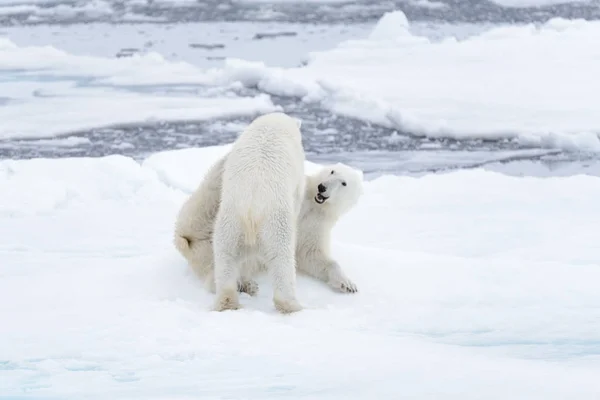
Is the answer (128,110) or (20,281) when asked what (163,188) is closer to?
(20,281)

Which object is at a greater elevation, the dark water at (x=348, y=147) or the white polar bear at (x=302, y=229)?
the white polar bear at (x=302, y=229)

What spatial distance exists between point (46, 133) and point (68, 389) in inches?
251

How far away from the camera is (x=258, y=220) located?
301 centimetres

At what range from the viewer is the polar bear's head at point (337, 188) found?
3428 millimetres

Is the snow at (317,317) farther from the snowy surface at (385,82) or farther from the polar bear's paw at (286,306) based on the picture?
the snowy surface at (385,82)

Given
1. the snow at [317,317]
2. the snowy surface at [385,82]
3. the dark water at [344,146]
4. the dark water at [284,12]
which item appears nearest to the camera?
the snow at [317,317]

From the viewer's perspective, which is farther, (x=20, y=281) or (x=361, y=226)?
(x=361, y=226)

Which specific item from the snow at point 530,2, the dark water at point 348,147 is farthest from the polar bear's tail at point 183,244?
the snow at point 530,2

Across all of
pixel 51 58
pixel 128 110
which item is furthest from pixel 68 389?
pixel 51 58

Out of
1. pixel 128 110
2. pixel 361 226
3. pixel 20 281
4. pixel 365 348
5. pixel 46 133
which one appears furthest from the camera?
pixel 128 110

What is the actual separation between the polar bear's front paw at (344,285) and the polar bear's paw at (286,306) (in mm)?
287

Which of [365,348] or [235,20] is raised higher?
[365,348]

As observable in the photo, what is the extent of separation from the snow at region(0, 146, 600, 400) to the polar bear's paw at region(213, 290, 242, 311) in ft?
0.20

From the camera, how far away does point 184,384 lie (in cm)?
226
